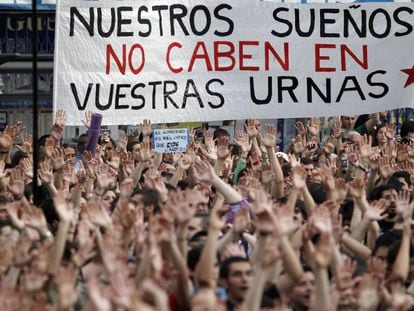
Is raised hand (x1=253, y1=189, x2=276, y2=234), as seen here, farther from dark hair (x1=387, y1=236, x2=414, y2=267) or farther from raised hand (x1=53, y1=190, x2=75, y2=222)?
dark hair (x1=387, y1=236, x2=414, y2=267)

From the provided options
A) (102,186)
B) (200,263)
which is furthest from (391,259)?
(102,186)

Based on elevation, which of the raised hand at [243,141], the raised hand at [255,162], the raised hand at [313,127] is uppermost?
the raised hand at [313,127]

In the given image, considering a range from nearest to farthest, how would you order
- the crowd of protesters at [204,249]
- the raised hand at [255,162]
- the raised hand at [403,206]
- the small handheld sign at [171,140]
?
the crowd of protesters at [204,249] → the raised hand at [403,206] → the raised hand at [255,162] → the small handheld sign at [171,140]

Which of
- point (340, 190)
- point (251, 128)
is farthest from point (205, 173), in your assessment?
point (251, 128)

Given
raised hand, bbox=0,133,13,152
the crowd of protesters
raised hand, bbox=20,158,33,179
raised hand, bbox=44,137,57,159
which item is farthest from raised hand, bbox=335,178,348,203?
raised hand, bbox=0,133,13,152

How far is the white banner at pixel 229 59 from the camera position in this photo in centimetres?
1020

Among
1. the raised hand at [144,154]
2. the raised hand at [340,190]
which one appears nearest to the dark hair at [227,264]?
the raised hand at [340,190]

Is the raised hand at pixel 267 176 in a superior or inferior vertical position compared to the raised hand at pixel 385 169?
inferior

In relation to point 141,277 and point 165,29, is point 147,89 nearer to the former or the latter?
point 165,29

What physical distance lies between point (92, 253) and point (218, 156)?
288 cm

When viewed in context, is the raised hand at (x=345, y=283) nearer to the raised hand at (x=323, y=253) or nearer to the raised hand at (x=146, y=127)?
the raised hand at (x=323, y=253)

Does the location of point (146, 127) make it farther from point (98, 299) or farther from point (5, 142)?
point (98, 299)

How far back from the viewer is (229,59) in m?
10.4

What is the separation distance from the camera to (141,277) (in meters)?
5.30
